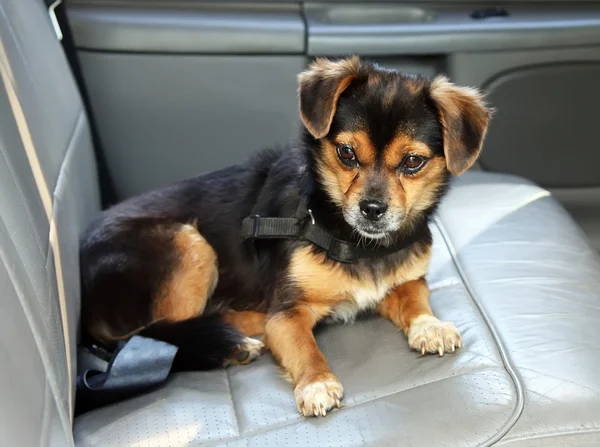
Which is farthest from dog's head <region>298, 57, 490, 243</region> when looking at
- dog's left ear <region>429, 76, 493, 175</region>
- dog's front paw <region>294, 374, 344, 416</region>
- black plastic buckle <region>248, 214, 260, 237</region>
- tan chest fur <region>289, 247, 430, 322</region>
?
dog's front paw <region>294, 374, 344, 416</region>

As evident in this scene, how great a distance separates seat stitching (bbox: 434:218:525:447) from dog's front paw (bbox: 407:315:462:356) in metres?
0.10

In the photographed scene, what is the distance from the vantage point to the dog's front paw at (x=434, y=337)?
164 centimetres

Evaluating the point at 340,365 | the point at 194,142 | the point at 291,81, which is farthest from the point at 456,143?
the point at 194,142

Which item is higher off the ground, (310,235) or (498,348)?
(310,235)

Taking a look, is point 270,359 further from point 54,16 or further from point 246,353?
point 54,16

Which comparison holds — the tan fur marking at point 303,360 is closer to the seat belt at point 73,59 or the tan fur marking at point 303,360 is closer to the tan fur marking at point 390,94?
the tan fur marking at point 390,94

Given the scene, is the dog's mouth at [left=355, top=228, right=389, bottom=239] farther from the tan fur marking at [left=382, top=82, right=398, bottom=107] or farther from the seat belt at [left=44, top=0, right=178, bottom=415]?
the seat belt at [left=44, top=0, right=178, bottom=415]

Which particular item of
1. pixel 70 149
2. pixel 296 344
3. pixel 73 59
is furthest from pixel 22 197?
pixel 73 59

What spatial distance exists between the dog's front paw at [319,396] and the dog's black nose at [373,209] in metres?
0.43

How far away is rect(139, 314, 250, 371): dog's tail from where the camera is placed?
1.68 meters


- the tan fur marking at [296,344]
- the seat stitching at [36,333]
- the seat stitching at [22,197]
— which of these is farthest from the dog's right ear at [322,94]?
the seat stitching at [36,333]

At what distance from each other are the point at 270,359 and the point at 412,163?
63 cm

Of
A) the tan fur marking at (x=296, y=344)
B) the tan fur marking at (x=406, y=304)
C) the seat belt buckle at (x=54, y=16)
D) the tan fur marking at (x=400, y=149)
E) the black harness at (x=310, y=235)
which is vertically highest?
the seat belt buckle at (x=54, y=16)

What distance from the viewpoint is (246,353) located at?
5.74ft
